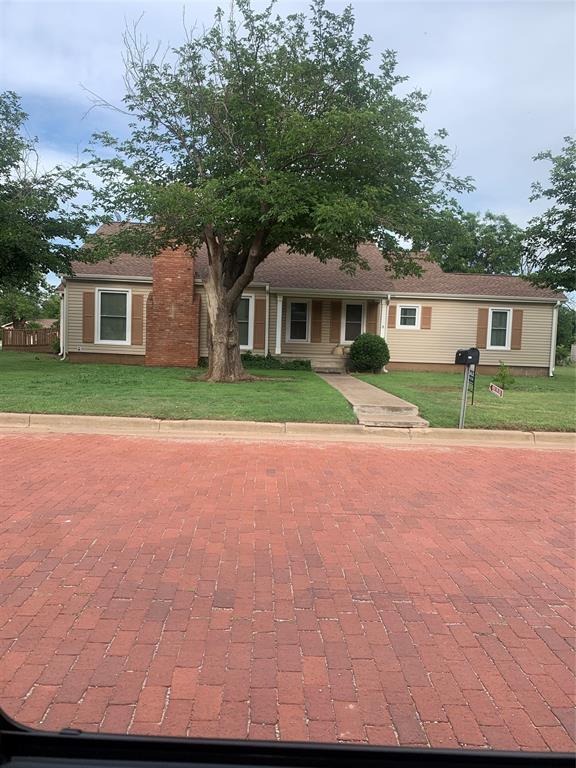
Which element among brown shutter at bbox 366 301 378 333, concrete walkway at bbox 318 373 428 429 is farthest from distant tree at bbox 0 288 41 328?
concrete walkway at bbox 318 373 428 429

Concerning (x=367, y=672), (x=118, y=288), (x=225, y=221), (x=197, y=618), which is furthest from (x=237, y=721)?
(x=118, y=288)

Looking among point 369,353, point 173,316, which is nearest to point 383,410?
point 369,353

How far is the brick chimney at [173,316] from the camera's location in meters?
21.0

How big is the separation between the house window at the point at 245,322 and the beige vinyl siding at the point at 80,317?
141 inches

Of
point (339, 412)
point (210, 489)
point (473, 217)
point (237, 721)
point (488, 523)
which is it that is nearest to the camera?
point (237, 721)

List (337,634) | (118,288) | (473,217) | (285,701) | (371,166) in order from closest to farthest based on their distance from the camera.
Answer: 1. (285,701)
2. (337,634)
3. (371,166)
4. (118,288)
5. (473,217)

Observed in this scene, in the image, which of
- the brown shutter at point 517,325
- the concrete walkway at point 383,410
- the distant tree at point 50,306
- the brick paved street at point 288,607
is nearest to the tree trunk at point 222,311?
the concrete walkway at point 383,410

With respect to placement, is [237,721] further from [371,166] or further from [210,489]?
[371,166]

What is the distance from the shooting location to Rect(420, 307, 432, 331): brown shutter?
76.8 feet

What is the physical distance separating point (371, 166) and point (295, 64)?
2.90 meters

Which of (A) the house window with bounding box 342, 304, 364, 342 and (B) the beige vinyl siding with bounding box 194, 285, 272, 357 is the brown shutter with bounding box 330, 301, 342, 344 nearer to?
(A) the house window with bounding box 342, 304, 364, 342

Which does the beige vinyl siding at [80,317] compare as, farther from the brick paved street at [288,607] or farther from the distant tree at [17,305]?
the distant tree at [17,305]

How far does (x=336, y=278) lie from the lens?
23.4 meters

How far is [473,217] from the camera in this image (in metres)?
44.3
